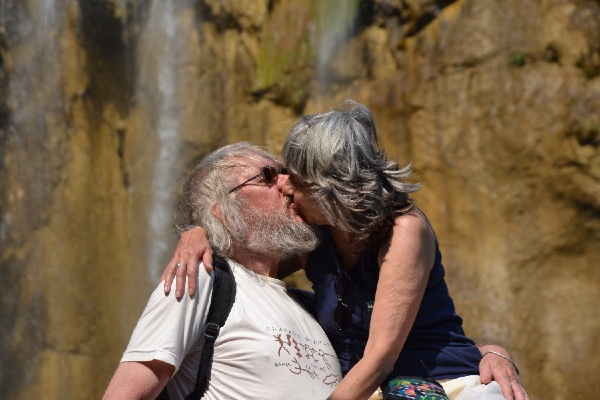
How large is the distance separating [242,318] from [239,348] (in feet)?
0.30

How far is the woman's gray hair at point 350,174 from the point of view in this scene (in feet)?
9.25

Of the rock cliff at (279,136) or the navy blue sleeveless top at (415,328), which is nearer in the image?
the navy blue sleeveless top at (415,328)

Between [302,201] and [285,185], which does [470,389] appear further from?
[285,185]

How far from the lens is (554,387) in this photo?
259 inches

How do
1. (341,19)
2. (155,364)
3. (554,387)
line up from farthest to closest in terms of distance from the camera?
(341,19)
(554,387)
(155,364)

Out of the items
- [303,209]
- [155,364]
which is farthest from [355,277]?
[155,364]

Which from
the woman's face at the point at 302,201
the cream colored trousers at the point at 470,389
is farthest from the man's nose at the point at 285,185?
the cream colored trousers at the point at 470,389

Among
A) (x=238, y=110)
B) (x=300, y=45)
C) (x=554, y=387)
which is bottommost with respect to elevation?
(x=554, y=387)

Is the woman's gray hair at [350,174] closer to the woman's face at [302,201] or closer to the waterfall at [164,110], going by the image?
the woman's face at [302,201]

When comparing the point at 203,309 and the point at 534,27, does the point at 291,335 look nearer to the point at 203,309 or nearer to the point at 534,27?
the point at 203,309

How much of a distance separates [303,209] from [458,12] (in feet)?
13.7

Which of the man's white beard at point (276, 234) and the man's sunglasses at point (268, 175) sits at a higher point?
the man's sunglasses at point (268, 175)

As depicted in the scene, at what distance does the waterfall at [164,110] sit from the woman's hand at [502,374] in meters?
5.04

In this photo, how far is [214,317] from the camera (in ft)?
9.30
